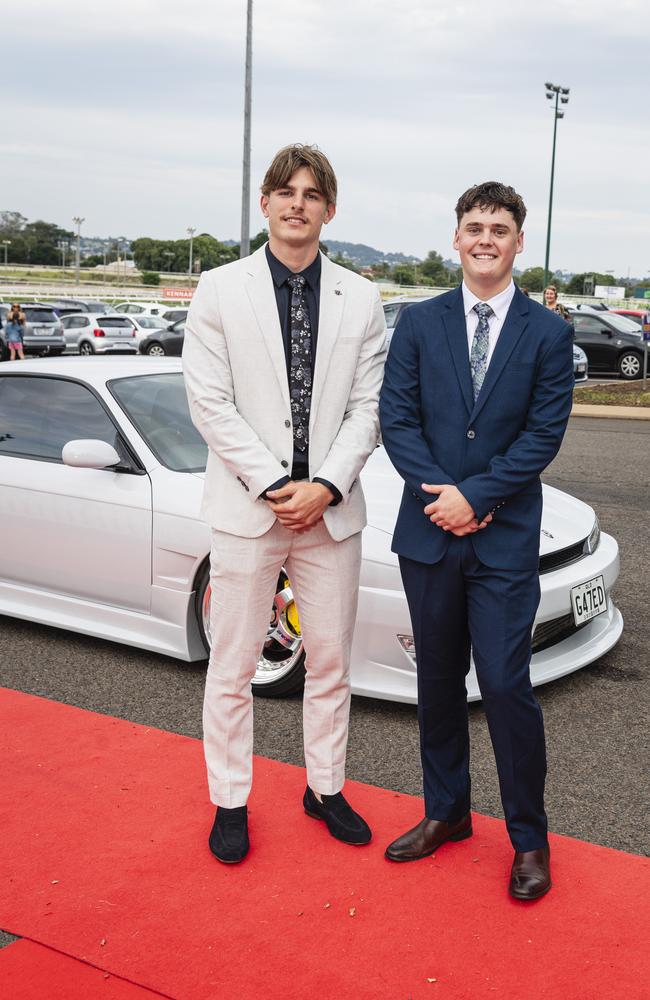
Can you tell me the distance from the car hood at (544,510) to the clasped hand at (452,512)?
1260 mm

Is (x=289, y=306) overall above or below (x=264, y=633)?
above

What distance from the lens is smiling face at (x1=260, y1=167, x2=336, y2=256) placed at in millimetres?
3084

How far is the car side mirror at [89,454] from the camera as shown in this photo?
460cm

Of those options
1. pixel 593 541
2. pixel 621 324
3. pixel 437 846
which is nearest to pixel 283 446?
pixel 437 846

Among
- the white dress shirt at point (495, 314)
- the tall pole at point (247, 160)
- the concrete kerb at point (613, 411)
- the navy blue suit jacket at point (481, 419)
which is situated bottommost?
the concrete kerb at point (613, 411)

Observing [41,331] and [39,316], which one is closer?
[41,331]

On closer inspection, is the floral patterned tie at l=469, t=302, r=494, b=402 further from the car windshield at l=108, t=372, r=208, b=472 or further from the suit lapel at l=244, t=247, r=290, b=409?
the car windshield at l=108, t=372, r=208, b=472

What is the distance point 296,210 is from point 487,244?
572 millimetres

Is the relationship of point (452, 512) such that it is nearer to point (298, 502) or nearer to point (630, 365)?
point (298, 502)

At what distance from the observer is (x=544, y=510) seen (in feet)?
15.7

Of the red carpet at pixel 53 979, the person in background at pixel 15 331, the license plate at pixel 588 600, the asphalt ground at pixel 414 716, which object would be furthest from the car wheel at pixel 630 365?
the red carpet at pixel 53 979

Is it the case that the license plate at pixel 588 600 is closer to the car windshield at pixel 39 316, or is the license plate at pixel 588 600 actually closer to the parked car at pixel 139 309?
the car windshield at pixel 39 316

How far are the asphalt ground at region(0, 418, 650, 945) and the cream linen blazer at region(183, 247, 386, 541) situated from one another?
1208mm

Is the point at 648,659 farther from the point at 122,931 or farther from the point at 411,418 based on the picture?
the point at 122,931
